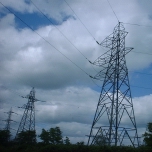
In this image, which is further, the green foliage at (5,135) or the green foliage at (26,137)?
the green foliage at (5,135)

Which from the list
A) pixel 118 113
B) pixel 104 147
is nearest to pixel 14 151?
pixel 104 147

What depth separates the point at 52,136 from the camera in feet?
216

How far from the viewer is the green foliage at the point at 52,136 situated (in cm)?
6432

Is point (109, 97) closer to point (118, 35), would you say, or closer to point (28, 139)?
point (118, 35)

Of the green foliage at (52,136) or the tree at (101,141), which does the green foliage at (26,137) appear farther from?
the tree at (101,141)

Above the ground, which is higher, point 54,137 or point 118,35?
point 118,35

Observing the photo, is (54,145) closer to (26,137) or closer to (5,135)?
(26,137)

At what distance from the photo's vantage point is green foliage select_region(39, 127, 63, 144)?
64.3 m

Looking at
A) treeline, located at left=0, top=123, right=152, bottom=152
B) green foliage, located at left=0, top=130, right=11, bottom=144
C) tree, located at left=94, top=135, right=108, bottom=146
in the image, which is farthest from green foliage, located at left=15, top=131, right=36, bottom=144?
tree, located at left=94, top=135, right=108, bottom=146

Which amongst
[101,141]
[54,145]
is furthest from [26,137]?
[101,141]

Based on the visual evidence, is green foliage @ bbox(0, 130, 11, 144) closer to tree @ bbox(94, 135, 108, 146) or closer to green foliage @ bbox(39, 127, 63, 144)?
green foliage @ bbox(39, 127, 63, 144)

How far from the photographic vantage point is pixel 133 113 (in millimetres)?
24234

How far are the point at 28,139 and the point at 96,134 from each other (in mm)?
38160

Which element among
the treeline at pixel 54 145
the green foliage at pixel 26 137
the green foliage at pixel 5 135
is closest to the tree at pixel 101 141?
the treeline at pixel 54 145
